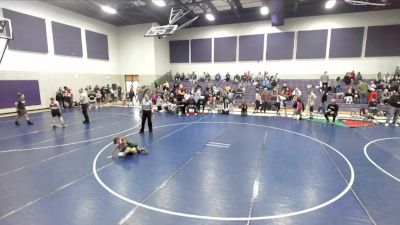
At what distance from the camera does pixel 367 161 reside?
21.4ft

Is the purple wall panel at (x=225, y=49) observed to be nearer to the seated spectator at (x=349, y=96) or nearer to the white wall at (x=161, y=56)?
the white wall at (x=161, y=56)

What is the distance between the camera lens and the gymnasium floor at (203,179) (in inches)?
157

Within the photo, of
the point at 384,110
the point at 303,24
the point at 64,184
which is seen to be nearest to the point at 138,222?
the point at 64,184

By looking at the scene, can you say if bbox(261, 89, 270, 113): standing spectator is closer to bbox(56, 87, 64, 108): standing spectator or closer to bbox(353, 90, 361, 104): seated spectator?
bbox(353, 90, 361, 104): seated spectator

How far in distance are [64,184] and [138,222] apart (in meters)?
2.42

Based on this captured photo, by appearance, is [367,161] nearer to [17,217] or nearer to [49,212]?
[49,212]

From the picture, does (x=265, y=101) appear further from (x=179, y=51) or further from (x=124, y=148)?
(x=179, y=51)

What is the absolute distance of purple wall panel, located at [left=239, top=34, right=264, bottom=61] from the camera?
22094mm

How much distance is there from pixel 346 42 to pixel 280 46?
5.27 metres

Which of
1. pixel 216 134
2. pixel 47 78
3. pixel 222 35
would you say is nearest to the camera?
pixel 216 134

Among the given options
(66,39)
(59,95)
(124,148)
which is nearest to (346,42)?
(124,148)

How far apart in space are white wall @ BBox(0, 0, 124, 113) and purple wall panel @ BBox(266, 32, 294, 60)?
15.6m

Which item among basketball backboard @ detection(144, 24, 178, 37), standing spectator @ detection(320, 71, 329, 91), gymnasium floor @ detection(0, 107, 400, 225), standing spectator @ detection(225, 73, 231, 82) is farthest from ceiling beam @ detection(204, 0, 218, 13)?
gymnasium floor @ detection(0, 107, 400, 225)

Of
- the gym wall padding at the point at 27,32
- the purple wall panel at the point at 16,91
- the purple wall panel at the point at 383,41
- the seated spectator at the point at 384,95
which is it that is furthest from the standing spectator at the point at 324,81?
the purple wall panel at the point at 16,91
